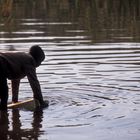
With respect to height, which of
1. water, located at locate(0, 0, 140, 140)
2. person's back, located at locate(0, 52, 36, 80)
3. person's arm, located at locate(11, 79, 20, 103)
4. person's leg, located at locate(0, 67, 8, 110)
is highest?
person's back, located at locate(0, 52, 36, 80)

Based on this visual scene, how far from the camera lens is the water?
7.71 meters

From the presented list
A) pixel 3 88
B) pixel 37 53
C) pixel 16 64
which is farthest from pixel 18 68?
pixel 37 53

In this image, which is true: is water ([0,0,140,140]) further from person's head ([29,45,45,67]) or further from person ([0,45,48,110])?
person's head ([29,45,45,67])

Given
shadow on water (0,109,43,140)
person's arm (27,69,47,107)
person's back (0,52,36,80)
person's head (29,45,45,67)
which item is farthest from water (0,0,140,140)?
person's head (29,45,45,67)

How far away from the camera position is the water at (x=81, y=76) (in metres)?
7.71

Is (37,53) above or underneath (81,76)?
above

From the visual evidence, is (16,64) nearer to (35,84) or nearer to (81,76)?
(35,84)

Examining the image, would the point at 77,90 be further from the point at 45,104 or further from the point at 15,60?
the point at 15,60

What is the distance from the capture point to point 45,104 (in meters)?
8.91

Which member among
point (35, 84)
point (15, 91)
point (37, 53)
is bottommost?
point (15, 91)

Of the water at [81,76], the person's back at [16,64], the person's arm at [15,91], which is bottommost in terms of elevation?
the water at [81,76]

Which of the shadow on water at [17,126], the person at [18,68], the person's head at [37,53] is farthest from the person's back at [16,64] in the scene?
the shadow on water at [17,126]

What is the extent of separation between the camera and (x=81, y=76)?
37.2ft

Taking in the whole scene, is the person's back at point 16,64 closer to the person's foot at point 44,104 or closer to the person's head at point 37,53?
the person's head at point 37,53
